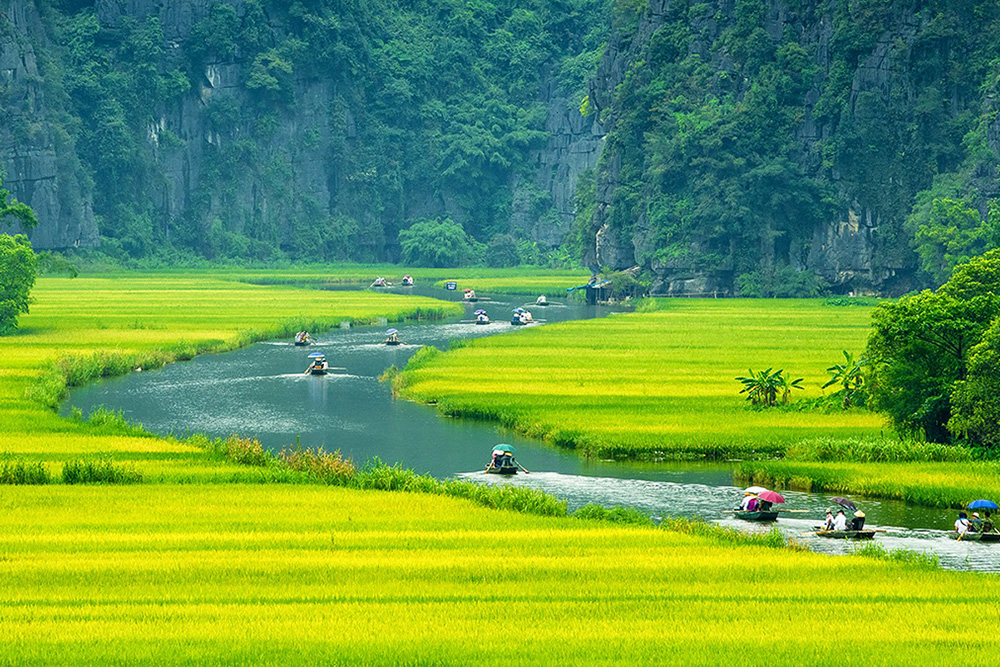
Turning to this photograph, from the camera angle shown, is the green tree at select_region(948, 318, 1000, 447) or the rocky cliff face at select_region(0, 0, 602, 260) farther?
the rocky cliff face at select_region(0, 0, 602, 260)

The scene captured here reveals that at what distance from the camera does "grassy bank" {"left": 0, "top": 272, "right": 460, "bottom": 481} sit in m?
33.5

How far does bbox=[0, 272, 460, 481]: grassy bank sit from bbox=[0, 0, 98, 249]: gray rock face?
14.7 metres

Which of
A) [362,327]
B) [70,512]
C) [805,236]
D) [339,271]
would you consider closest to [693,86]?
[805,236]

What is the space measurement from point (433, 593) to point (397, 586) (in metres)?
0.75

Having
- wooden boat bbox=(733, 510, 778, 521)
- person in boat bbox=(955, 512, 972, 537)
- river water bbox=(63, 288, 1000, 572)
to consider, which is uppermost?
person in boat bbox=(955, 512, 972, 537)

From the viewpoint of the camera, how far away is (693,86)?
104375mm

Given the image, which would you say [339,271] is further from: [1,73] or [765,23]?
[765,23]

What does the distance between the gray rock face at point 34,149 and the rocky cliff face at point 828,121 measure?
56360mm

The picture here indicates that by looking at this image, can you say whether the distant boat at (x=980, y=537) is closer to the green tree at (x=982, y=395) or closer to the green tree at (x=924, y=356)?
the green tree at (x=982, y=395)

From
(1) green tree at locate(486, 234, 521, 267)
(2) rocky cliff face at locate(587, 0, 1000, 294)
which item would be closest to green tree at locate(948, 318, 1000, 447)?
(2) rocky cliff face at locate(587, 0, 1000, 294)

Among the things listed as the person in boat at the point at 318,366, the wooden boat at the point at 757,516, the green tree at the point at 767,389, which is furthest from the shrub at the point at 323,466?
the person in boat at the point at 318,366

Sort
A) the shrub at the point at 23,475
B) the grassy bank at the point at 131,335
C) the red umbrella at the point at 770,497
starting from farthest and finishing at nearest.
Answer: the grassy bank at the point at 131,335
the shrub at the point at 23,475
the red umbrella at the point at 770,497

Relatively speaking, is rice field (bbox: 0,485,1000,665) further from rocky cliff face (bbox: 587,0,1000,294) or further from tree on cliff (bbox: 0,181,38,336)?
rocky cliff face (bbox: 587,0,1000,294)

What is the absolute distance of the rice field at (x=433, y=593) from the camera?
17.8 meters
